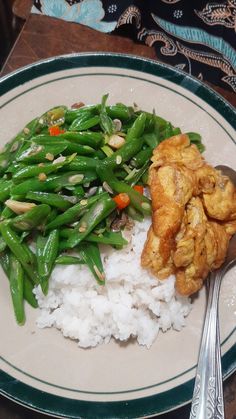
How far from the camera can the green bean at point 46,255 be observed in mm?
2600

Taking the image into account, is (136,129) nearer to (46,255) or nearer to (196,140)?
(196,140)

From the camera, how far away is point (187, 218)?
2.58 m

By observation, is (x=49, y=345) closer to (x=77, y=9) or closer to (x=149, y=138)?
(x=149, y=138)

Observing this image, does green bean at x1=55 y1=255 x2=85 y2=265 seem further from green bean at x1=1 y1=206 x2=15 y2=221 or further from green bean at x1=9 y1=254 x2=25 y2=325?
green bean at x1=1 y1=206 x2=15 y2=221

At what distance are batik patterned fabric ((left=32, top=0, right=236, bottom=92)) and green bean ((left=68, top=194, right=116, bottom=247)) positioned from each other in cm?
141

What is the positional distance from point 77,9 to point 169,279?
212 cm

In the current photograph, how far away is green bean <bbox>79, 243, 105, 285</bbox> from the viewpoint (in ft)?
8.75

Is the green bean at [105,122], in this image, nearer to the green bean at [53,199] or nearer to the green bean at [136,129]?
the green bean at [136,129]

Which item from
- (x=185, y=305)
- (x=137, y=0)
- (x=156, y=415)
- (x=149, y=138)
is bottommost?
(x=156, y=415)

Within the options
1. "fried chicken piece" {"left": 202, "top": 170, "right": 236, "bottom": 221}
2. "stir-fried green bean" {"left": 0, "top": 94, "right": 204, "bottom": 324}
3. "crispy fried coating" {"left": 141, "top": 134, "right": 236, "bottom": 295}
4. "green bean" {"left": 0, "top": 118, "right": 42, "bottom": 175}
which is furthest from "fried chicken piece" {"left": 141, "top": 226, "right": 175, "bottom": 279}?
"green bean" {"left": 0, "top": 118, "right": 42, "bottom": 175}

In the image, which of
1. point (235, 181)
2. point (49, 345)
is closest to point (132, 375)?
point (49, 345)

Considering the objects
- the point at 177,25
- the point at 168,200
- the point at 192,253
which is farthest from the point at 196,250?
the point at 177,25

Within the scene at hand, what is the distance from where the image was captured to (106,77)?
10.6 ft

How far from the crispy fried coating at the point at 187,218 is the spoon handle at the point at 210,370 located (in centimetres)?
11
